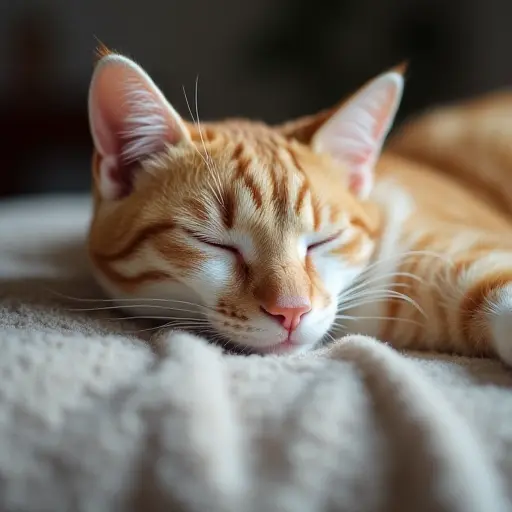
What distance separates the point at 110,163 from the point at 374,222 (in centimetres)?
47

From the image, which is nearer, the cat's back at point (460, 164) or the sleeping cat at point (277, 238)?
the sleeping cat at point (277, 238)

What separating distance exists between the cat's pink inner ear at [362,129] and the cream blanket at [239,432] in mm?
477

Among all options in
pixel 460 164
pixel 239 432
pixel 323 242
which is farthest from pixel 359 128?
pixel 239 432

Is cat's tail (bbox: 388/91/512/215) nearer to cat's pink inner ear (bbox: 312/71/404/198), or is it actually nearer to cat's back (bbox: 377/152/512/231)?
cat's back (bbox: 377/152/512/231)

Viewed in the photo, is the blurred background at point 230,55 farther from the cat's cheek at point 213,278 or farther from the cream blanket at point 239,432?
the cream blanket at point 239,432

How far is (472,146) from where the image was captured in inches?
65.1

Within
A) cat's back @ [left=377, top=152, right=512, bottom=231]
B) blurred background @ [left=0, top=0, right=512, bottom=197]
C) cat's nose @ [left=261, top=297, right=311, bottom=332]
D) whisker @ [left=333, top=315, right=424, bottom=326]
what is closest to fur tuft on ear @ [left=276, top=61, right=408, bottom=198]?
cat's back @ [left=377, top=152, right=512, bottom=231]

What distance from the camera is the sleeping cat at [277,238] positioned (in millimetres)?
927

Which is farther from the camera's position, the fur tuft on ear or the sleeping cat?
the fur tuft on ear

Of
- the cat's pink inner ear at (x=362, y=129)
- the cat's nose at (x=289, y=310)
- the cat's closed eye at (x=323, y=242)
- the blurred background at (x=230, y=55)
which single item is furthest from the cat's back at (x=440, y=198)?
the blurred background at (x=230, y=55)

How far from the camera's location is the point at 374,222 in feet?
3.81

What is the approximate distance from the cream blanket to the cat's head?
0.45 ft

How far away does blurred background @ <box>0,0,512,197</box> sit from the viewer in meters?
3.45

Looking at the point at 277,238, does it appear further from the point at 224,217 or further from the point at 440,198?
the point at 440,198
